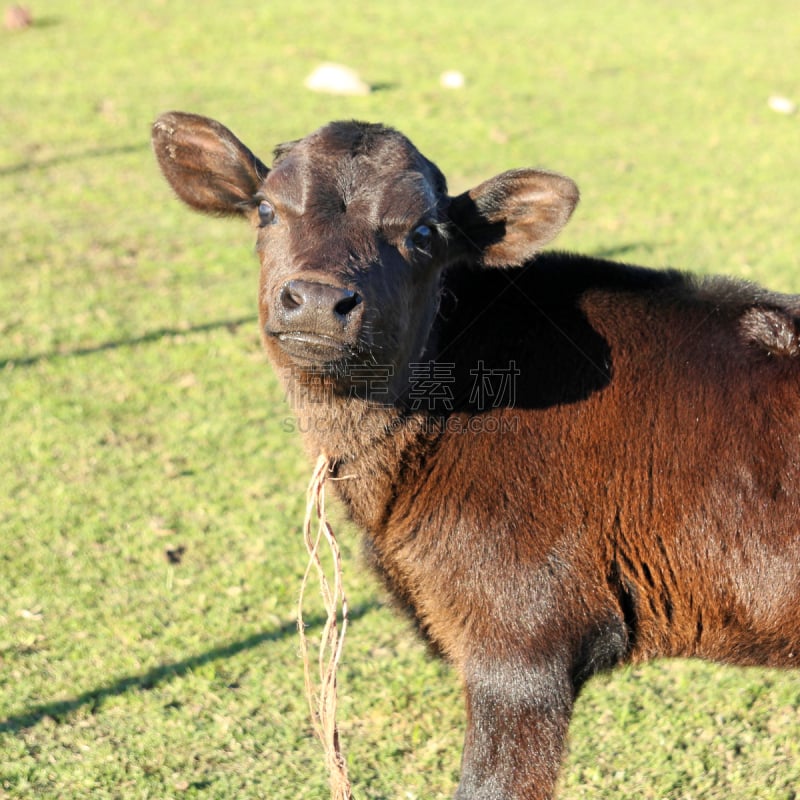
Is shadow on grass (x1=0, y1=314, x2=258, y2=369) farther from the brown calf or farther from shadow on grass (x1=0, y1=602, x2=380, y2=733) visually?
the brown calf

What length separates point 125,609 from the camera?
5613 millimetres

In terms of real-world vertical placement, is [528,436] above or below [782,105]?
above

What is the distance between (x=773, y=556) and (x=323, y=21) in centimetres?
1849

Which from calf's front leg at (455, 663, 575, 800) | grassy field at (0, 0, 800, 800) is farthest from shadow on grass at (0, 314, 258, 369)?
calf's front leg at (455, 663, 575, 800)

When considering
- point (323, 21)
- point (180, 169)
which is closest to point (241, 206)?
point (180, 169)

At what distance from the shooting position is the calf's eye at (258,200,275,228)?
13.8 feet

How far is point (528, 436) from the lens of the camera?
13.5 feet

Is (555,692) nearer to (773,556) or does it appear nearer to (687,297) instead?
(773,556)

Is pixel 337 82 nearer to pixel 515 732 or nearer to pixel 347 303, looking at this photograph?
pixel 347 303

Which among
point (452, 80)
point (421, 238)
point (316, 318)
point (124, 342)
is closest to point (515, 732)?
point (316, 318)

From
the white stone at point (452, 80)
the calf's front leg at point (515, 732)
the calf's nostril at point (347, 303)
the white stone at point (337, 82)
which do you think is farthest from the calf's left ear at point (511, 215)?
the white stone at point (452, 80)

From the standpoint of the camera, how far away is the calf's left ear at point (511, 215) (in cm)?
437

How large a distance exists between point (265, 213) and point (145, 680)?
2386 mm

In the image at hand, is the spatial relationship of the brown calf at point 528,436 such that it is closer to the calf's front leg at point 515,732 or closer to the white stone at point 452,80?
the calf's front leg at point 515,732
